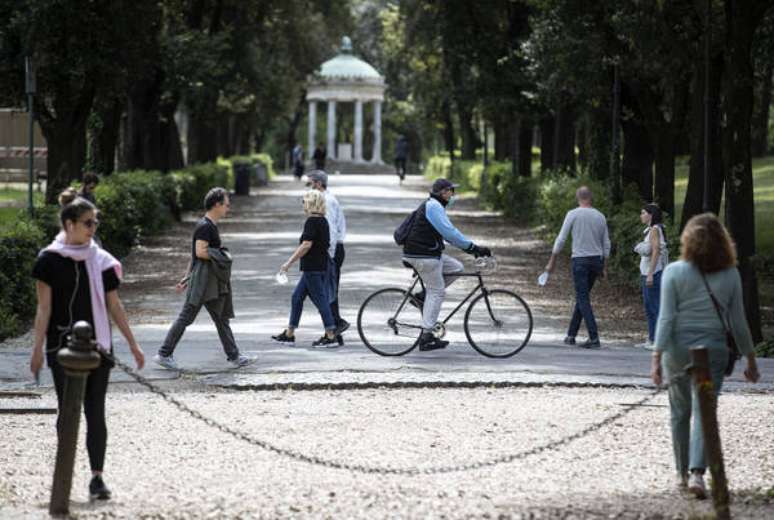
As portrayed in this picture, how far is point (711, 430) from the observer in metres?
7.87

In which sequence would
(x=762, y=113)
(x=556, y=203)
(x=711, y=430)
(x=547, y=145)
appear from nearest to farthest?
(x=711, y=430), (x=556, y=203), (x=547, y=145), (x=762, y=113)

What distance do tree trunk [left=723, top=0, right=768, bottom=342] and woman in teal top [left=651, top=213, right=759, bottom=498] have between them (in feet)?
27.9

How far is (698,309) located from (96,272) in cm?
321

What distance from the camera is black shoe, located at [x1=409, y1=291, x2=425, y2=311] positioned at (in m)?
14.7

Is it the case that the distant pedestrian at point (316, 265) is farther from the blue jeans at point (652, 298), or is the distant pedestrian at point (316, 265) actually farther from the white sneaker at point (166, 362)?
the blue jeans at point (652, 298)

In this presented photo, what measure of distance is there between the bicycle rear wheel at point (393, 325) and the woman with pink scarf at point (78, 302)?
6214 millimetres

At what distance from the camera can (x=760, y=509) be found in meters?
8.21

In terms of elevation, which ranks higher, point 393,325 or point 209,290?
point 209,290

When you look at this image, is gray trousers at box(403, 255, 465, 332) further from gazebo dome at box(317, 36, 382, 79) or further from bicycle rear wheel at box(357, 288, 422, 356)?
gazebo dome at box(317, 36, 382, 79)

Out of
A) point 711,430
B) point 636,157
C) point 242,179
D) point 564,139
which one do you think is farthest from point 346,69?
point 711,430

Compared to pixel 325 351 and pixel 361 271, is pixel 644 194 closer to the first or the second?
pixel 361 271

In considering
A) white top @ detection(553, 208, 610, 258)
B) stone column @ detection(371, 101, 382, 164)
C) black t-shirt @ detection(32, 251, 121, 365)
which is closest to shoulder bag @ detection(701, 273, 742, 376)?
black t-shirt @ detection(32, 251, 121, 365)

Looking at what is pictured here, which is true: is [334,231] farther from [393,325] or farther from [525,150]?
[525,150]

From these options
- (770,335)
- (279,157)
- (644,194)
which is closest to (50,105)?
(644,194)
